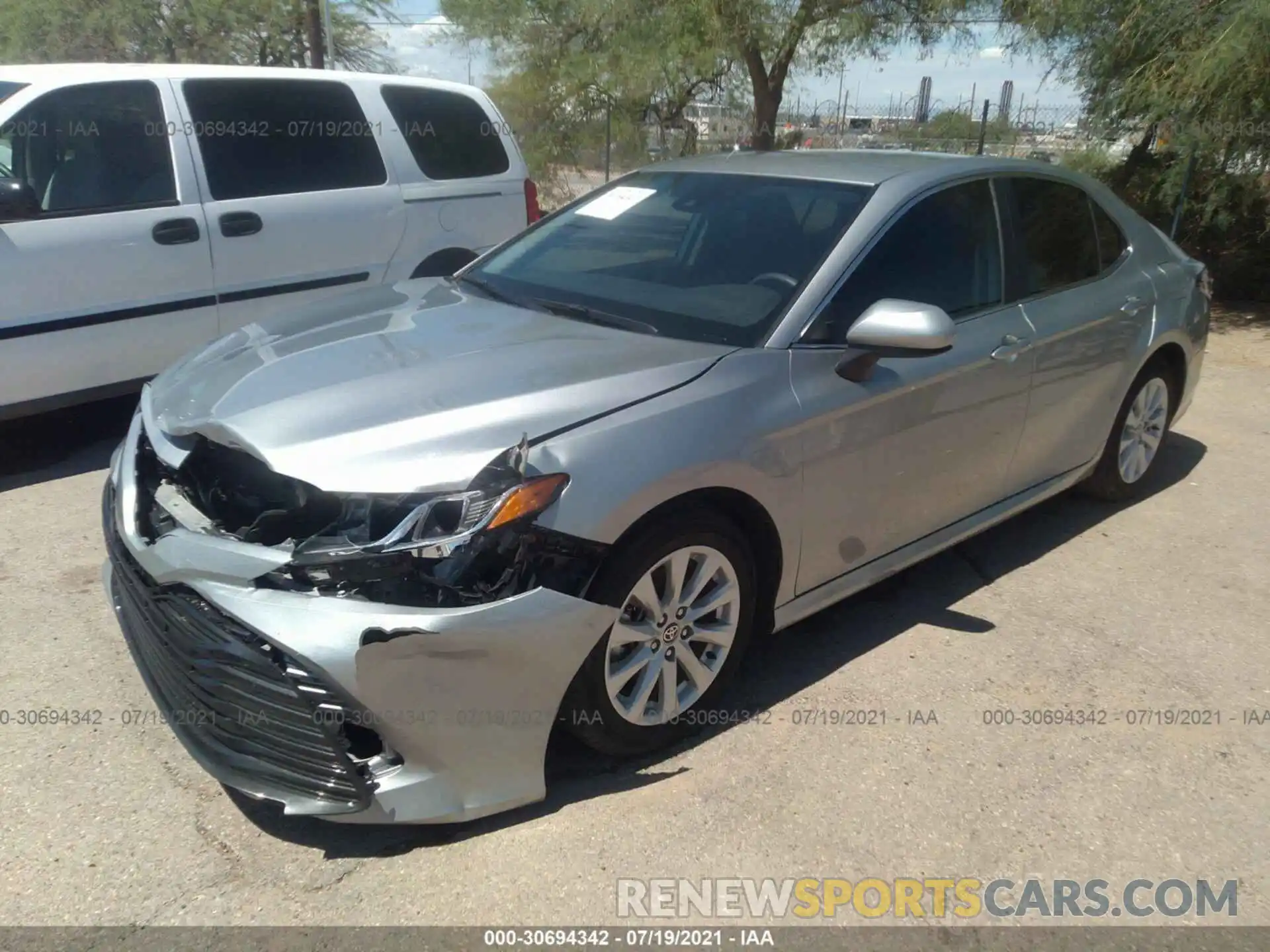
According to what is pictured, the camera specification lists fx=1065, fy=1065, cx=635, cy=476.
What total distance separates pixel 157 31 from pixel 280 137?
1871 centimetres

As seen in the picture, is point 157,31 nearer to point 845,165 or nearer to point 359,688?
point 845,165

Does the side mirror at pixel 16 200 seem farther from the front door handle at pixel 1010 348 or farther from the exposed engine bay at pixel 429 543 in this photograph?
the front door handle at pixel 1010 348

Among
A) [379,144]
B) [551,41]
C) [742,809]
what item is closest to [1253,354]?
[379,144]

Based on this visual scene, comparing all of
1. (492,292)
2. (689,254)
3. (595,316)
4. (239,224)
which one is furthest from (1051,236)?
(239,224)

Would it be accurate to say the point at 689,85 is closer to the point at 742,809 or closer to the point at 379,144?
the point at 379,144

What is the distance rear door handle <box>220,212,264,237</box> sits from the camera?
5402 millimetres

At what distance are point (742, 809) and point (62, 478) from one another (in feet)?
12.6

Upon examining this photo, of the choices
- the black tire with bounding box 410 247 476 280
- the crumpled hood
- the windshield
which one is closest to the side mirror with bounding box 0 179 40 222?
the crumpled hood

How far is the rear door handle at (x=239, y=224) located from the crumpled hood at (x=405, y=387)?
194 cm

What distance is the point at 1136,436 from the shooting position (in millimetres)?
5109

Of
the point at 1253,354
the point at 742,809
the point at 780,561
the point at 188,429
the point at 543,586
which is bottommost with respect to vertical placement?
the point at 1253,354

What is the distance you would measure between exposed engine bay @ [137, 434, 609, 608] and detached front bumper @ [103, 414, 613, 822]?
1.5 inches

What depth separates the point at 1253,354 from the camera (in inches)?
347

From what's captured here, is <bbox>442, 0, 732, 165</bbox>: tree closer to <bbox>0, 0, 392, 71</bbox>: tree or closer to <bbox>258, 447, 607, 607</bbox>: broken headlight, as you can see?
<bbox>0, 0, 392, 71</bbox>: tree
